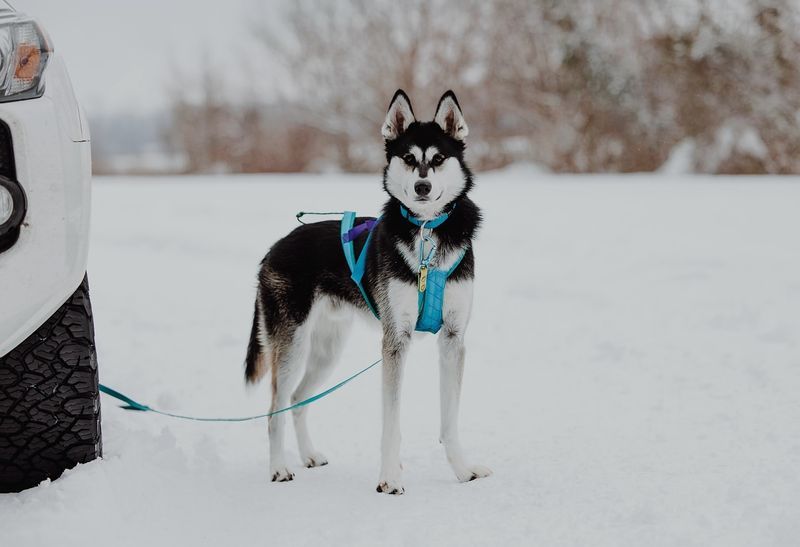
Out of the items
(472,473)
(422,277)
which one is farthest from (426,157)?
(472,473)

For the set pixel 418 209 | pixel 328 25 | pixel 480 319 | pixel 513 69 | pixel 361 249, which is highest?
pixel 328 25

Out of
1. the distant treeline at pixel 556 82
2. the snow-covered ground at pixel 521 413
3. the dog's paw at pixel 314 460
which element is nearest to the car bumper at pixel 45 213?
the snow-covered ground at pixel 521 413

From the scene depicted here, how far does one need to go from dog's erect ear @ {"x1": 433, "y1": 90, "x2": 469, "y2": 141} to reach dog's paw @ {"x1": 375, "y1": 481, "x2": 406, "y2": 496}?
4.88 feet

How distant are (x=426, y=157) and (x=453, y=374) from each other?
3.06 ft

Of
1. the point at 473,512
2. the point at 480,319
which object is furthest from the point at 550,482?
the point at 480,319

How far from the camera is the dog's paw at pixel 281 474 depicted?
3512 mm

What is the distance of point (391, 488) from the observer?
3.21 m

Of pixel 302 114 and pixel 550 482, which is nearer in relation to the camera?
pixel 550 482

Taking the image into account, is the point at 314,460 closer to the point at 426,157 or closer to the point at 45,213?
the point at 426,157

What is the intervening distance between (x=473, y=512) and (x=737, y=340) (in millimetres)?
2955

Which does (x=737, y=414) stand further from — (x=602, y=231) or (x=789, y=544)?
(x=602, y=231)

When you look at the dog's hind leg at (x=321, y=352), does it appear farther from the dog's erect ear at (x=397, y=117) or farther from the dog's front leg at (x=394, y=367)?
the dog's erect ear at (x=397, y=117)

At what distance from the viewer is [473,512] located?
299 cm

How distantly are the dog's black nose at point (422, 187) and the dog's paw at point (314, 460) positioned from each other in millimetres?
1424
